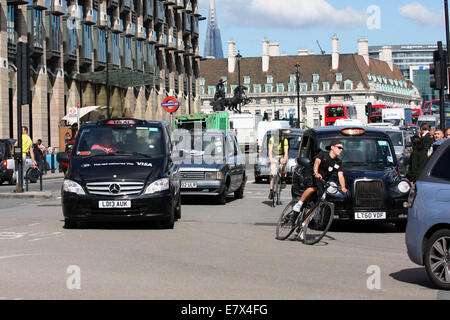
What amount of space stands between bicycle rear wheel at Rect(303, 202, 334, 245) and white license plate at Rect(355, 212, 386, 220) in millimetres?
1906

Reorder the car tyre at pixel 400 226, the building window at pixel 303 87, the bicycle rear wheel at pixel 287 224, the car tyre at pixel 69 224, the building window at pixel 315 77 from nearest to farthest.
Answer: the bicycle rear wheel at pixel 287 224
the car tyre at pixel 69 224
the car tyre at pixel 400 226
the building window at pixel 315 77
the building window at pixel 303 87

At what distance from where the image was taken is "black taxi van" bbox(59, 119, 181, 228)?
1491 centimetres

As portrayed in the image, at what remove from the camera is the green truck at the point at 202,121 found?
4403 centimetres

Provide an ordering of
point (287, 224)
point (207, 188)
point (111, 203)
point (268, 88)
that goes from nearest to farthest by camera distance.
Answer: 1. point (287, 224)
2. point (111, 203)
3. point (207, 188)
4. point (268, 88)

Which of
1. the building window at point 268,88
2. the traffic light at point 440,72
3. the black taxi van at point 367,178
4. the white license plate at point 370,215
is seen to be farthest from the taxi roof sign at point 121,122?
the building window at point 268,88

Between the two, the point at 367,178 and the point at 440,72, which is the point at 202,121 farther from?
the point at 367,178

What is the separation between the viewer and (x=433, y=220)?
365 inches

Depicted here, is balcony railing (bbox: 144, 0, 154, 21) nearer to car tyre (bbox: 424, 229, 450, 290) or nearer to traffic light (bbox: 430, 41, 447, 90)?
traffic light (bbox: 430, 41, 447, 90)

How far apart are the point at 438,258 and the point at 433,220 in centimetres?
40

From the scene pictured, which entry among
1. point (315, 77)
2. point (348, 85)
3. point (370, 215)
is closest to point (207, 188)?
point (370, 215)

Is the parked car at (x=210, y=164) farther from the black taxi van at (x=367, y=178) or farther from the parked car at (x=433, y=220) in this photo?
the parked car at (x=433, y=220)

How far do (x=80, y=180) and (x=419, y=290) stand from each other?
24.7 feet

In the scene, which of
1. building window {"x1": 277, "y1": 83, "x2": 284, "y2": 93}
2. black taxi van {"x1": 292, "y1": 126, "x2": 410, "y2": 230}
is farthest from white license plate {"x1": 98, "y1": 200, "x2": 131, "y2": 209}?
building window {"x1": 277, "y1": 83, "x2": 284, "y2": 93}

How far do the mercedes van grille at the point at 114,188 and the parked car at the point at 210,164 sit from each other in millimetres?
5890
